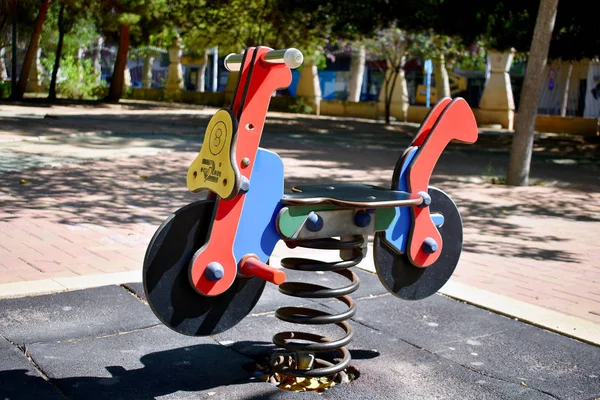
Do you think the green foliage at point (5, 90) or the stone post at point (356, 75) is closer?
the green foliage at point (5, 90)

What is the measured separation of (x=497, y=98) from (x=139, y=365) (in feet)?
82.9

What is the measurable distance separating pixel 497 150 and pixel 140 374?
1612 centimetres

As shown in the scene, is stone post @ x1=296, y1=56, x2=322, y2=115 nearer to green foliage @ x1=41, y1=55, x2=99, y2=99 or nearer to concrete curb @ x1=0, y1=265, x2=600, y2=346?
green foliage @ x1=41, y1=55, x2=99, y2=99

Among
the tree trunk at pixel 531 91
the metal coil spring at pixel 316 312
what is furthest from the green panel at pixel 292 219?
the tree trunk at pixel 531 91

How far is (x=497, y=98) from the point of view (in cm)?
2705

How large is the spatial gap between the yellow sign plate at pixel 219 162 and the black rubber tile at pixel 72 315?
130 centimetres

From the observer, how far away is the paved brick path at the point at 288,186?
5.62 m

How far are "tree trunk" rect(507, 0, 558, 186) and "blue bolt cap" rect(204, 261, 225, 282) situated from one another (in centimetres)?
902

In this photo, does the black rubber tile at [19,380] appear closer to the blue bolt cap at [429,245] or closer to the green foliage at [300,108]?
the blue bolt cap at [429,245]

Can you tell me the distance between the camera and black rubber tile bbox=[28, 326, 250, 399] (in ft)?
10.8

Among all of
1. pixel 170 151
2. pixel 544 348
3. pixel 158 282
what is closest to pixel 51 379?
pixel 158 282

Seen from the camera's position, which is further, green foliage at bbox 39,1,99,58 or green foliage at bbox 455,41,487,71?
green foliage at bbox 39,1,99,58

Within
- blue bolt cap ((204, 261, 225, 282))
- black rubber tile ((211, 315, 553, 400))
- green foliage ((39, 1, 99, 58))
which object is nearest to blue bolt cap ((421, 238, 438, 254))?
black rubber tile ((211, 315, 553, 400))

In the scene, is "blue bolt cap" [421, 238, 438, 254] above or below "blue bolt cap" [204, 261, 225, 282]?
above
